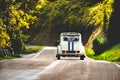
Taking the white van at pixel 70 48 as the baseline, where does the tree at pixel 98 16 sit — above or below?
above

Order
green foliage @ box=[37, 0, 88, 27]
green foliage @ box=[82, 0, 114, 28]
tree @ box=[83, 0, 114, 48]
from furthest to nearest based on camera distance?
green foliage @ box=[37, 0, 88, 27]
tree @ box=[83, 0, 114, 48]
green foliage @ box=[82, 0, 114, 28]

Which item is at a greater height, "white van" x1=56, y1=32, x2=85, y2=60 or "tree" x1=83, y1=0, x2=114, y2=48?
"tree" x1=83, y1=0, x2=114, y2=48

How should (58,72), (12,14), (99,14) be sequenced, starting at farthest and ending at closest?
(99,14) → (12,14) → (58,72)

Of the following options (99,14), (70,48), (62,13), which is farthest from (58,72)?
(62,13)

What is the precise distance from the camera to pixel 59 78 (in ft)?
58.5

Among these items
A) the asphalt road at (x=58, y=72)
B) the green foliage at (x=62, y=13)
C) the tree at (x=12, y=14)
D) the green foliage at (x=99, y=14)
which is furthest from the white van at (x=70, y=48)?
the green foliage at (x=62, y=13)

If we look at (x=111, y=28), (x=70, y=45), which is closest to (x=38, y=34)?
(x=111, y=28)

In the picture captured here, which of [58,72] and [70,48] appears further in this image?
[70,48]

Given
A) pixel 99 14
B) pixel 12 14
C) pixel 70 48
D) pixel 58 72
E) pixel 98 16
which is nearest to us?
pixel 58 72

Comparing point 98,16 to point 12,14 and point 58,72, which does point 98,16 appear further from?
point 58,72

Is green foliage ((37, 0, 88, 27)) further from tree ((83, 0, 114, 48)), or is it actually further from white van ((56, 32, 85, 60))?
white van ((56, 32, 85, 60))

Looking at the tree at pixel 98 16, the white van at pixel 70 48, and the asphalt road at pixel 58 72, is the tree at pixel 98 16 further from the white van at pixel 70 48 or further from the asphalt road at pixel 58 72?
the asphalt road at pixel 58 72

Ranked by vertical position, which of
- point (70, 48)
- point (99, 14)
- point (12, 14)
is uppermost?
point (99, 14)

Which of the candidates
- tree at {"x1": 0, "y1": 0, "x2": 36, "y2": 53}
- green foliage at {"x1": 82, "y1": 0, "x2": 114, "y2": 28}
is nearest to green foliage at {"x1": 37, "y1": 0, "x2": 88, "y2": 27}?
green foliage at {"x1": 82, "y1": 0, "x2": 114, "y2": 28}
